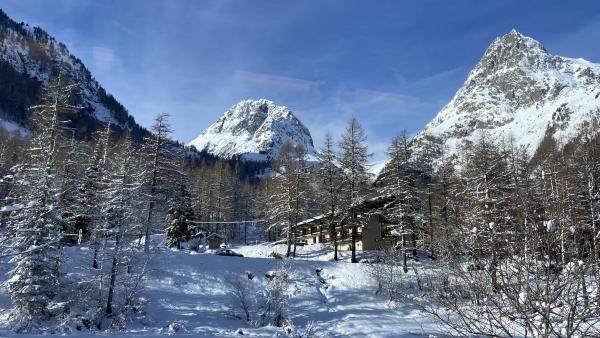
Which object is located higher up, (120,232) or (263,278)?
(120,232)

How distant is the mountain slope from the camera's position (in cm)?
14300

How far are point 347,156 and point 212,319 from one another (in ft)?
75.7

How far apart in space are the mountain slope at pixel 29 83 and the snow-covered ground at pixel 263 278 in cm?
10056

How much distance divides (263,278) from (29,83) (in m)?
156

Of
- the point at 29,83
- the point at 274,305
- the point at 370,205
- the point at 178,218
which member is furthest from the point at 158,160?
the point at 29,83

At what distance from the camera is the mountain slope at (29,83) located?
5630 inches

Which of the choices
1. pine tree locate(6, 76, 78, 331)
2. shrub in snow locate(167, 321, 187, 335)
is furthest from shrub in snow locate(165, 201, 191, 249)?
shrub in snow locate(167, 321, 187, 335)

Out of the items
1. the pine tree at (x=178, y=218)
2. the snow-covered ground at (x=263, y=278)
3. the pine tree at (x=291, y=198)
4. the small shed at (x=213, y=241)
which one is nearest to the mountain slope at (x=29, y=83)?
the small shed at (x=213, y=241)

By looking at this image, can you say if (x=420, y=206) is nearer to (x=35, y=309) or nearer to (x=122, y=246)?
(x=122, y=246)

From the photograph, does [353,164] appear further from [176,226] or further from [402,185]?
[176,226]

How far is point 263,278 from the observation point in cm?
3984

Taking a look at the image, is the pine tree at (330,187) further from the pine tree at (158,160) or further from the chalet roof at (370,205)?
the pine tree at (158,160)

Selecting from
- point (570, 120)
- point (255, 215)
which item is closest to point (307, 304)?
point (255, 215)

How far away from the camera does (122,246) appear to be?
29.3m
